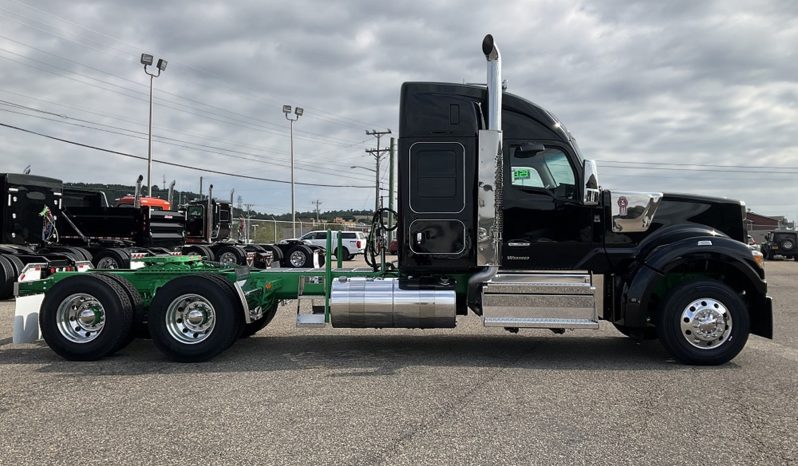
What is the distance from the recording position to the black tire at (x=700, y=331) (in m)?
6.04

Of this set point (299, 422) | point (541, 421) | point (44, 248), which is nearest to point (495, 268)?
point (541, 421)

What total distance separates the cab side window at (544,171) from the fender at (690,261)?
1155mm

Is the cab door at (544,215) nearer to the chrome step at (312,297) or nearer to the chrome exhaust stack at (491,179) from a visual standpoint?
the chrome exhaust stack at (491,179)

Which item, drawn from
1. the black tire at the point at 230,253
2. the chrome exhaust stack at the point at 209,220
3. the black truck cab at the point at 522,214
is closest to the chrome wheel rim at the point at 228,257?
the black tire at the point at 230,253

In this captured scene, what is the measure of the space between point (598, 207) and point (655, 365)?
72.0 inches

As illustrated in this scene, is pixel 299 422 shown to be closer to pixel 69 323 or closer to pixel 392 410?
pixel 392 410

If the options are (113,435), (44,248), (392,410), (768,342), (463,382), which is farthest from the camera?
(44,248)

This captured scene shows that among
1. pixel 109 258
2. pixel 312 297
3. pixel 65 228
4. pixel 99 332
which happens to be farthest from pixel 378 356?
pixel 65 228

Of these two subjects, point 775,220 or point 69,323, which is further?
point 775,220

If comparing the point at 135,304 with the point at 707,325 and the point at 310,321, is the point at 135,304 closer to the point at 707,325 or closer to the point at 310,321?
the point at 310,321

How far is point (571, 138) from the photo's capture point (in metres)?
6.73

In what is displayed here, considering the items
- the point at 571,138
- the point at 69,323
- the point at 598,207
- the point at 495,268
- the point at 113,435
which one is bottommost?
the point at 113,435

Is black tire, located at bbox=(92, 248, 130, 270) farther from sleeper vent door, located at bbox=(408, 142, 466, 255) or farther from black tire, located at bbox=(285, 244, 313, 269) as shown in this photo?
sleeper vent door, located at bbox=(408, 142, 466, 255)

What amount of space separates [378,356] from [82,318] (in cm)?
332
